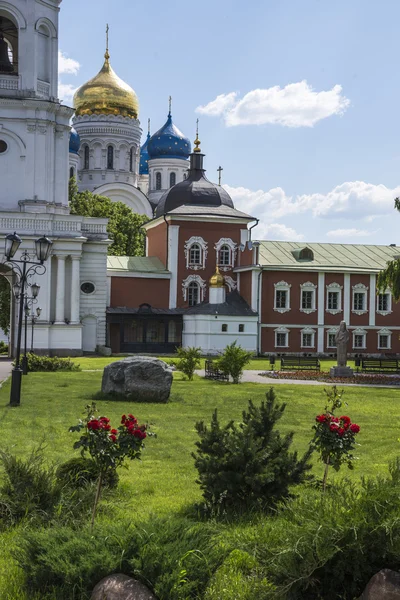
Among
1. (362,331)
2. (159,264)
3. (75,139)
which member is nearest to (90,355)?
(159,264)

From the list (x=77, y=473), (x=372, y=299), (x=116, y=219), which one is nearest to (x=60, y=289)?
(x=372, y=299)

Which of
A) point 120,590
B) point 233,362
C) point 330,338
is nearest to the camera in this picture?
point 120,590

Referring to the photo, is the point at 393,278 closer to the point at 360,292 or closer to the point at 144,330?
the point at 144,330

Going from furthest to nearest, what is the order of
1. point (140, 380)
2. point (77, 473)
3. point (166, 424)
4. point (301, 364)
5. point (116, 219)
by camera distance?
point (116, 219)
point (301, 364)
point (140, 380)
point (166, 424)
point (77, 473)

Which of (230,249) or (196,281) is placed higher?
(230,249)

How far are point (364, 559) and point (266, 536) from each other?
112 cm

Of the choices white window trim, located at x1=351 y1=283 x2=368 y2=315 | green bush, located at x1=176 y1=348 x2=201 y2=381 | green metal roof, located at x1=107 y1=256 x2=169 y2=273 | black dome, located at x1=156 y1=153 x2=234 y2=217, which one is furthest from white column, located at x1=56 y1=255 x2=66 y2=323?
white window trim, located at x1=351 y1=283 x2=368 y2=315

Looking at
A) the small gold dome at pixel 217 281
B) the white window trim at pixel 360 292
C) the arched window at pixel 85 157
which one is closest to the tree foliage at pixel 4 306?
the small gold dome at pixel 217 281

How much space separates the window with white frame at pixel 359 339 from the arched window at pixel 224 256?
8.52 meters

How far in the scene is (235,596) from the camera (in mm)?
5734

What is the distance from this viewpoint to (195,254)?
46.9 meters

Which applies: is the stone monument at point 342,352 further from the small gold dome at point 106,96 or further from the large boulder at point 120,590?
the small gold dome at point 106,96

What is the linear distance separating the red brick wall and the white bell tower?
679 cm

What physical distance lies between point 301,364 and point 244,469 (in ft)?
82.5
